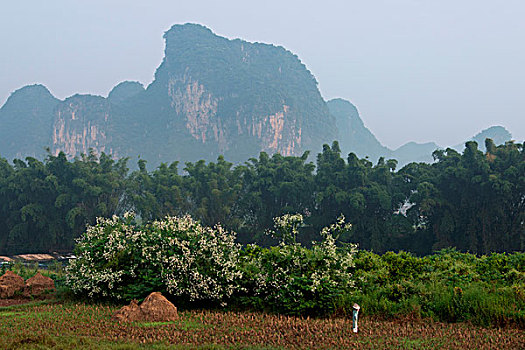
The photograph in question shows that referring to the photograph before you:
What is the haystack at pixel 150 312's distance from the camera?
6883 millimetres

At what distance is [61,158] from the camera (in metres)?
28.7

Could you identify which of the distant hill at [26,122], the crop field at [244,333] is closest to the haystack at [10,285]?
the crop field at [244,333]

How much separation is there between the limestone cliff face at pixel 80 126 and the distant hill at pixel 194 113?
0.30 m

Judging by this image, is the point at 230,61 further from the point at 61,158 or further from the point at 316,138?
the point at 61,158

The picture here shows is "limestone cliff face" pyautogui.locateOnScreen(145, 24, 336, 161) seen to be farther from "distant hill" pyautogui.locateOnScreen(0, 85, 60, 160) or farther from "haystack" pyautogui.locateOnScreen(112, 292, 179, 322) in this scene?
"haystack" pyautogui.locateOnScreen(112, 292, 179, 322)

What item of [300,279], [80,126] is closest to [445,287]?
[300,279]

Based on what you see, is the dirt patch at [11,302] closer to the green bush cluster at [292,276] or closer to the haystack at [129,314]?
the green bush cluster at [292,276]

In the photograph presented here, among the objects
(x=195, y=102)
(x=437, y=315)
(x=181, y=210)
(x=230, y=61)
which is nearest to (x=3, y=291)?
(x=437, y=315)

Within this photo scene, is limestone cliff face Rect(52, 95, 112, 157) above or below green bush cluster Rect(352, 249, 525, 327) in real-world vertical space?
above

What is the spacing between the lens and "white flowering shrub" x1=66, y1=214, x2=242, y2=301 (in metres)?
7.77

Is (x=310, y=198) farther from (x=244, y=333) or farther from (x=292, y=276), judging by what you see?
(x=244, y=333)

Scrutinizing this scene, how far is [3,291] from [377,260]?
797cm

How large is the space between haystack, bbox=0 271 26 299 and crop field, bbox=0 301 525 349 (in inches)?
112

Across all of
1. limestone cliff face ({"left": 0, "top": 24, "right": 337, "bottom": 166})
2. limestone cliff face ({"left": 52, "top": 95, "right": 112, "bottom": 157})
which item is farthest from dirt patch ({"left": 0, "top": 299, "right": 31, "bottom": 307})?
limestone cliff face ({"left": 52, "top": 95, "right": 112, "bottom": 157})
